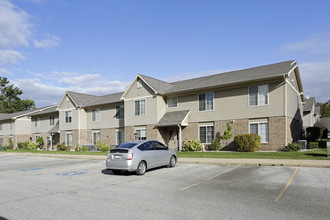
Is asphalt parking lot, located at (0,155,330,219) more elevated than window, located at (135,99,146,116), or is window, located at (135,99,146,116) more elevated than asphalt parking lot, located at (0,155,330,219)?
window, located at (135,99,146,116)

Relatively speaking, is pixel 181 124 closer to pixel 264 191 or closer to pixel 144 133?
pixel 144 133

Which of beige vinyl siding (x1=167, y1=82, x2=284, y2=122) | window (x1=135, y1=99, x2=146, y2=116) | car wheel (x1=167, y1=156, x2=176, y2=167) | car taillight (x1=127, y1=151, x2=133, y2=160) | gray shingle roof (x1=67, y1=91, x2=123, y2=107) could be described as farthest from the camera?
gray shingle roof (x1=67, y1=91, x2=123, y2=107)

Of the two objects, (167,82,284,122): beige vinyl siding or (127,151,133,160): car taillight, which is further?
(167,82,284,122): beige vinyl siding

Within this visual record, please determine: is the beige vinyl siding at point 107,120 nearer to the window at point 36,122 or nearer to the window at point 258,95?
the window at point 36,122

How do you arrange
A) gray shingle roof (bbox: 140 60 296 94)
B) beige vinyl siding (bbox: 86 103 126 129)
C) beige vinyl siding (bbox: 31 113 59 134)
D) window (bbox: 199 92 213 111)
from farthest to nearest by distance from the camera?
beige vinyl siding (bbox: 31 113 59 134)
beige vinyl siding (bbox: 86 103 126 129)
window (bbox: 199 92 213 111)
gray shingle roof (bbox: 140 60 296 94)

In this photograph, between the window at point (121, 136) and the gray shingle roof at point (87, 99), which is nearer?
the window at point (121, 136)

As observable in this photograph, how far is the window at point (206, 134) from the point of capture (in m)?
25.7

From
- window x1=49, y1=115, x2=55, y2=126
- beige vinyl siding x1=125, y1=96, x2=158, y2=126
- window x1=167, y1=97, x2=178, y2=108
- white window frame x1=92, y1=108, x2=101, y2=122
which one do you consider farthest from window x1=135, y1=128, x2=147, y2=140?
window x1=49, y1=115, x2=55, y2=126

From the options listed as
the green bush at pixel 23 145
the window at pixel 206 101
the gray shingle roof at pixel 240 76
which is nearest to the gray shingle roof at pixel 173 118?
the window at pixel 206 101

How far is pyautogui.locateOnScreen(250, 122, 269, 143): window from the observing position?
891 inches

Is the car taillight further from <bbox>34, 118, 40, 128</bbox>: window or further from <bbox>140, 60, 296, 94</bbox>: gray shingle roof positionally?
<bbox>34, 118, 40, 128</bbox>: window

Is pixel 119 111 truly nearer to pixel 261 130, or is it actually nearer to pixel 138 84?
pixel 138 84

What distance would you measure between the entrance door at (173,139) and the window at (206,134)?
3053 millimetres

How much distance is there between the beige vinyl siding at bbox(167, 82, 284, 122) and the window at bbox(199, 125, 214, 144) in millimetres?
810
